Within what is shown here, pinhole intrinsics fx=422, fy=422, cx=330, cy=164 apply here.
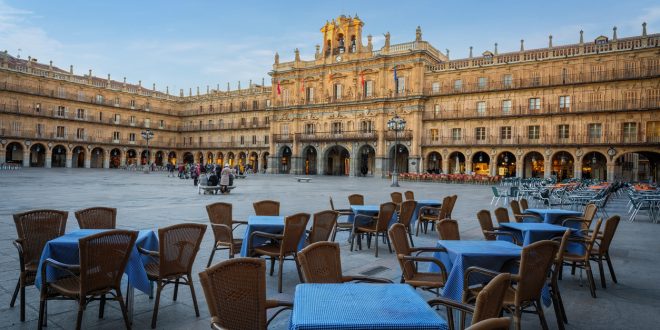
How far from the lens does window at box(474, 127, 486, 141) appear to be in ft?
123

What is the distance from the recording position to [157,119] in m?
59.9

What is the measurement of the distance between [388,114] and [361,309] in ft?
130

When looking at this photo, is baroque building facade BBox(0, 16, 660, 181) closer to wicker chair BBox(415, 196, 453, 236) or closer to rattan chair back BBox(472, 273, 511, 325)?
wicker chair BBox(415, 196, 453, 236)

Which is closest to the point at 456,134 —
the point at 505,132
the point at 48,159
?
the point at 505,132

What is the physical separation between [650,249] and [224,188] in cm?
1474

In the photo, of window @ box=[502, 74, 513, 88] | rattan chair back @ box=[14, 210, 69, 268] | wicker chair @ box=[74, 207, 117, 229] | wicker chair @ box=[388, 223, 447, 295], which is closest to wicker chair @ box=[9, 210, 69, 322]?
rattan chair back @ box=[14, 210, 69, 268]

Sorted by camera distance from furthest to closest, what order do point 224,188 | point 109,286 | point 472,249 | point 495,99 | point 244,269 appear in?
point 495,99 → point 224,188 → point 472,249 → point 109,286 → point 244,269

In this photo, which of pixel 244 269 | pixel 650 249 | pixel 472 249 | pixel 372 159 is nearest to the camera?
pixel 244 269

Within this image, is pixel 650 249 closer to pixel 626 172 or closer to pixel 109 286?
pixel 109 286

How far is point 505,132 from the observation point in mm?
36469

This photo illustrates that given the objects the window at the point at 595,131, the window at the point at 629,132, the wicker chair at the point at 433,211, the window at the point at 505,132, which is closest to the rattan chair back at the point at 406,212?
the wicker chair at the point at 433,211

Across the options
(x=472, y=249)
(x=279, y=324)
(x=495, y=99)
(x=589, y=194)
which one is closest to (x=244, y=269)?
(x=279, y=324)

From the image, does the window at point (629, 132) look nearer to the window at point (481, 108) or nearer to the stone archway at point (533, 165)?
the stone archway at point (533, 165)

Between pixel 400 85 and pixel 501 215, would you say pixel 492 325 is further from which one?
pixel 400 85
